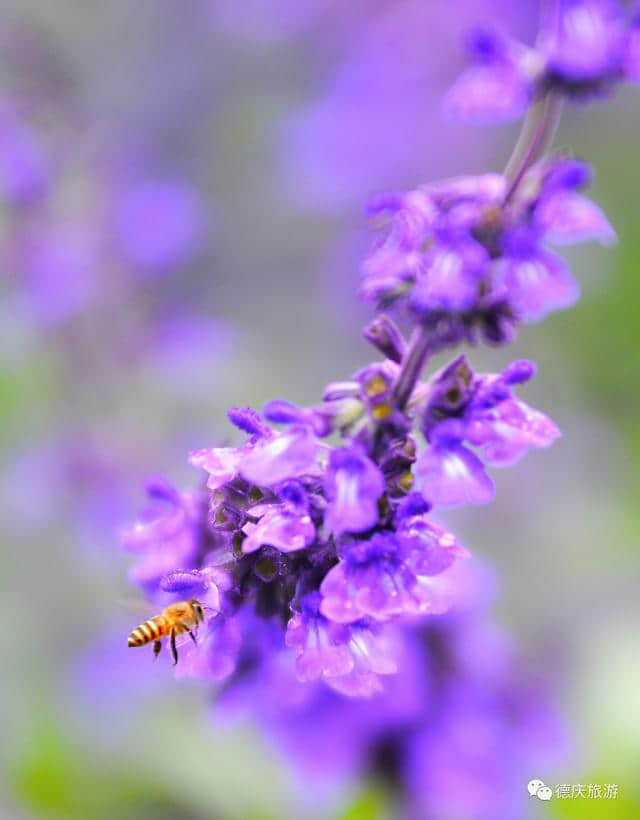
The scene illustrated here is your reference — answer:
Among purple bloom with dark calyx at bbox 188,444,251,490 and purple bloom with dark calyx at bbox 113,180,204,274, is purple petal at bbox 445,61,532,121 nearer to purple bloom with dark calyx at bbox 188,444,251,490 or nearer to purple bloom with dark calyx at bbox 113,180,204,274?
purple bloom with dark calyx at bbox 188,444,251,490

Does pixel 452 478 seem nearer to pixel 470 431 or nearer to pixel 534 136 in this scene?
pixel 470 431

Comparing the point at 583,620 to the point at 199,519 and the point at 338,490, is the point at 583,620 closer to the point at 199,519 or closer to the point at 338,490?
the point at 199,519

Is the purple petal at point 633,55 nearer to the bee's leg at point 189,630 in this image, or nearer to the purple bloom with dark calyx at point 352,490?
the purple bloom with dark calyx at point 352,490

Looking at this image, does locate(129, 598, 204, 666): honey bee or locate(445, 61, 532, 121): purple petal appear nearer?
locate(445, 61, 532, 121): purple petal

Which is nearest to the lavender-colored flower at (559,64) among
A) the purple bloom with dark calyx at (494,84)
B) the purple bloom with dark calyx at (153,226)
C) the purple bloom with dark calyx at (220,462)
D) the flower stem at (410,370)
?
the purple bloom with dark calyx at (494,84)

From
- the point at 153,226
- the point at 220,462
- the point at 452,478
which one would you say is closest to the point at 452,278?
the point at 452,478

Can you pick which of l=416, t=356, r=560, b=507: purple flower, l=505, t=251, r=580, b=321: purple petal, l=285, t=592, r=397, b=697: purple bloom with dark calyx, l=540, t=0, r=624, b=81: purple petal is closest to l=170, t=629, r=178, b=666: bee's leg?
l=285, t=592, r=397, b=697: purple bloom with dark calyx
